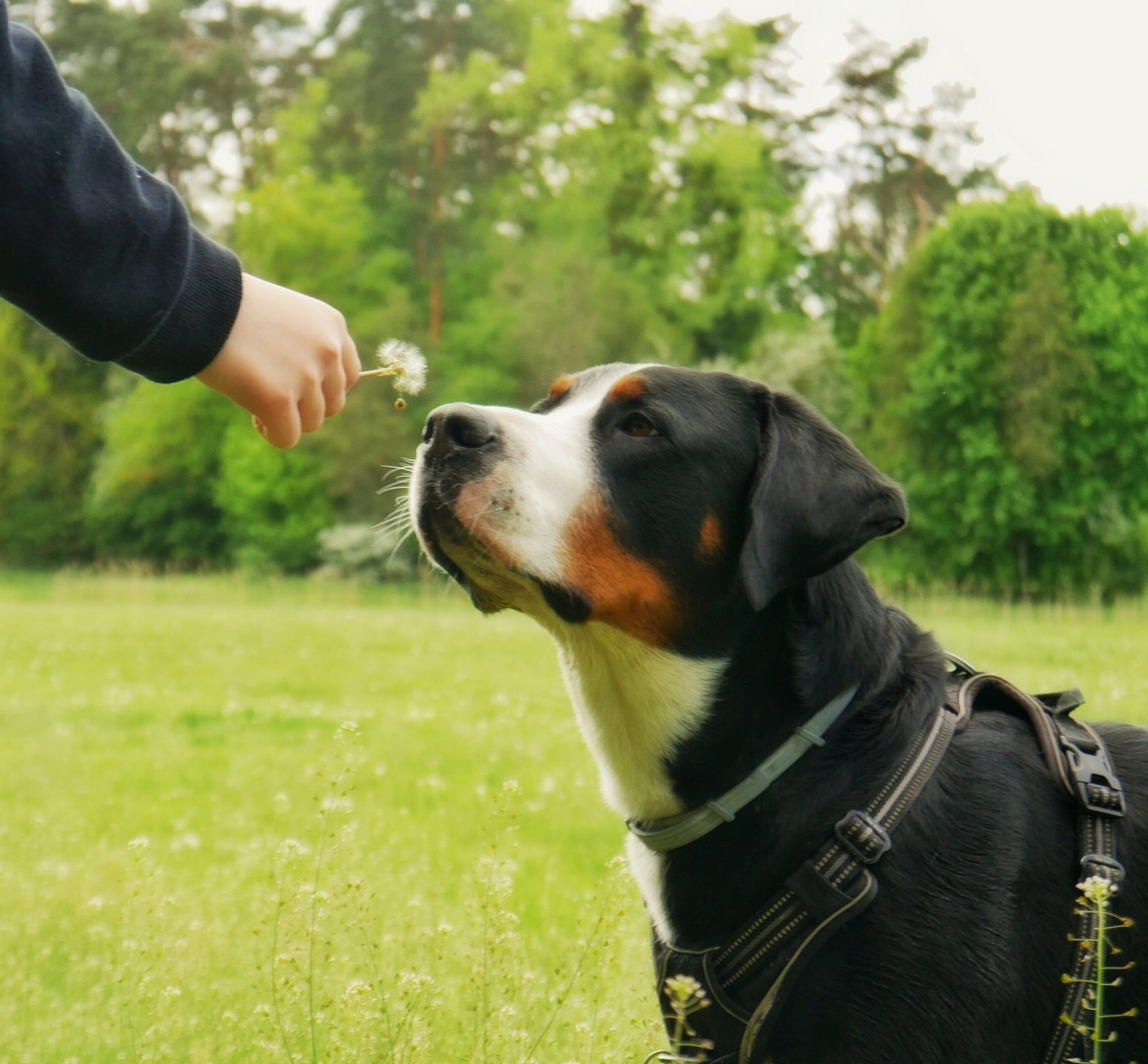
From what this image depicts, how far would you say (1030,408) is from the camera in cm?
2373

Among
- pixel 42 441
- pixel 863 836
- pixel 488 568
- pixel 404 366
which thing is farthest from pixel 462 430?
pixel 42 441

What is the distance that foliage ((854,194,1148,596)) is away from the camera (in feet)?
77.9

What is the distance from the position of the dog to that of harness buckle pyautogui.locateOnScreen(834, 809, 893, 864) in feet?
0.24

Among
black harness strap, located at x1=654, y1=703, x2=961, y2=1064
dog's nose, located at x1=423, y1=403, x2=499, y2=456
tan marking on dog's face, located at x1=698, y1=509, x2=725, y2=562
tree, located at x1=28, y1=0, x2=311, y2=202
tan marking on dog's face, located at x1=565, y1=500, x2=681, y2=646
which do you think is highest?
tree, located at x1=28, y1=0, x2=311, y2=202

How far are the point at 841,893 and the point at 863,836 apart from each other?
0.39ft

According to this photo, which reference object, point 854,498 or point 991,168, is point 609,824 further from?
point 991,168

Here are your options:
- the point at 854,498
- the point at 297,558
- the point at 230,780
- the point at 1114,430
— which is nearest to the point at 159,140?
the point at 297,558

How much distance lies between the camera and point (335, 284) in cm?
3212

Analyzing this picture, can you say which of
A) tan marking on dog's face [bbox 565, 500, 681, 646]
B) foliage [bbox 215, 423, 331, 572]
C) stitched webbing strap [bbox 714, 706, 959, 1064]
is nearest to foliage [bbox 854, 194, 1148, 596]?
foliage [bbox 215, 423, 331, 572]

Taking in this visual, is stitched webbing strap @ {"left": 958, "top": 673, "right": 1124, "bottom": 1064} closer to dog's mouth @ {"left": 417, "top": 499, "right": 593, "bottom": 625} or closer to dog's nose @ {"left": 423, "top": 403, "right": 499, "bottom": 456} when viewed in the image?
dog's mouth @ {"left": 417, "top": 499, "right": 593, "bottom": 625}

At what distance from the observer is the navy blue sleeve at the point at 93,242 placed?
179 centimetres

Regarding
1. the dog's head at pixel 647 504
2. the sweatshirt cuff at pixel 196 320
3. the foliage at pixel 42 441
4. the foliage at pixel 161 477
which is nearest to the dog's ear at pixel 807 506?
the dog's head at pixel 647 504

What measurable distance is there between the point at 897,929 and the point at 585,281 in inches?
1065

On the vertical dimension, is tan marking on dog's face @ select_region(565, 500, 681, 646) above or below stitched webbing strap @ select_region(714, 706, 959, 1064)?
above
